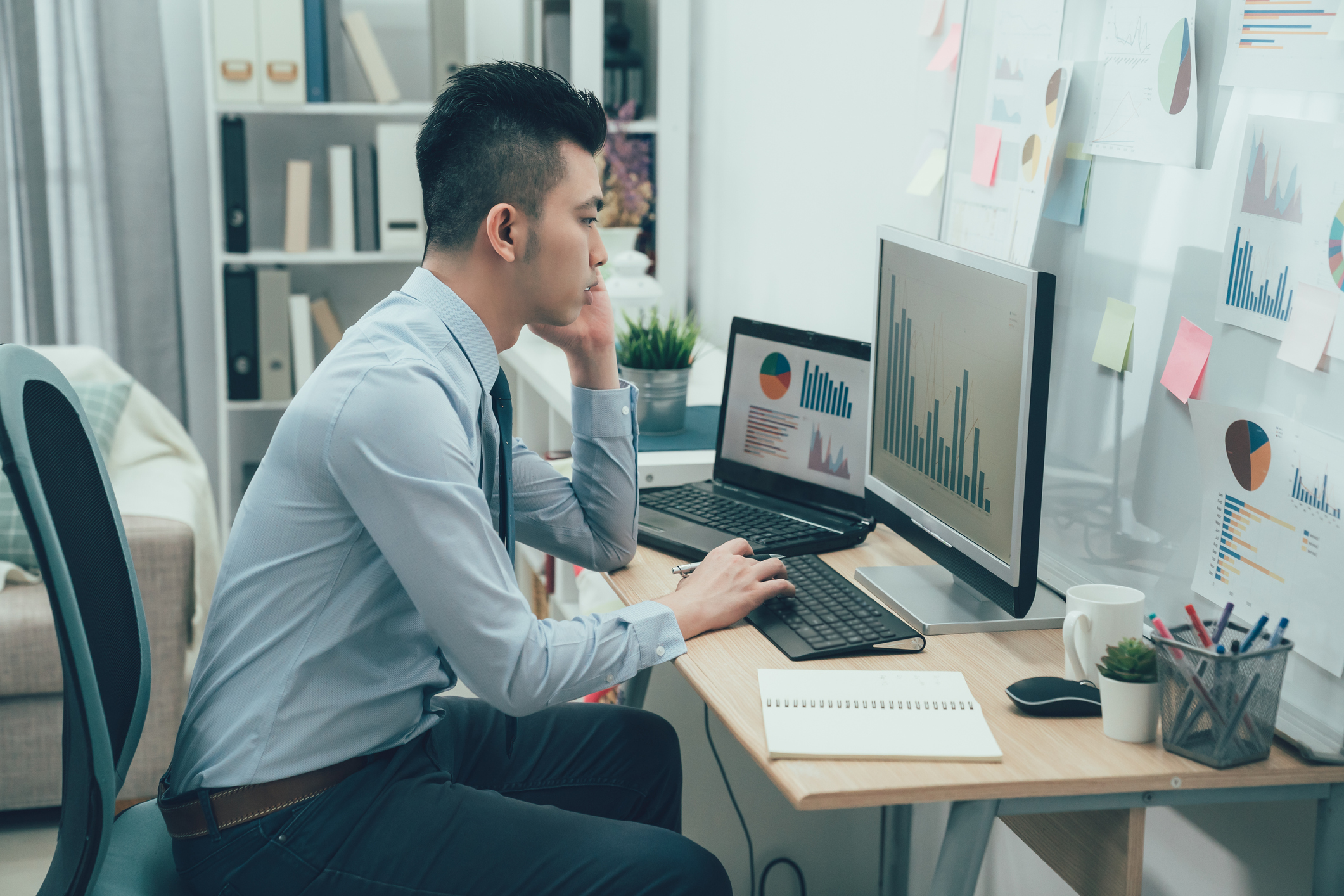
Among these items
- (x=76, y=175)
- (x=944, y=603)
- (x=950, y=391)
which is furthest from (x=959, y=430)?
(x=76, y=175)

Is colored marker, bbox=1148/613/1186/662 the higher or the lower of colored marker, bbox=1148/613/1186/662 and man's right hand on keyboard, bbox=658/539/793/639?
the higher

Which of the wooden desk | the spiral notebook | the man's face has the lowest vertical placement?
the wooden desk

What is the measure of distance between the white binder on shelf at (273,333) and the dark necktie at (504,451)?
88.6 inches

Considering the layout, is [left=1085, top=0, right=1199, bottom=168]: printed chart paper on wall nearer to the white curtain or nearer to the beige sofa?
the beige sofa

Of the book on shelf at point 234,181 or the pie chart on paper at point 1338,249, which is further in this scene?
the book on shelf at point 234,181

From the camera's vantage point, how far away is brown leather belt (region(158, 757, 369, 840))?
1.09m

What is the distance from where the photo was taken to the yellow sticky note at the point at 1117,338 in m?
1.30

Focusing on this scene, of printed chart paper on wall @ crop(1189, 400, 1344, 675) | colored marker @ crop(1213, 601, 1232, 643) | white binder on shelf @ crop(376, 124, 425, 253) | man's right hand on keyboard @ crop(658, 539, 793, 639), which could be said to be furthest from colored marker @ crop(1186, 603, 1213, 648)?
white binder on shelf @ crop(376, 124, 425, 253)

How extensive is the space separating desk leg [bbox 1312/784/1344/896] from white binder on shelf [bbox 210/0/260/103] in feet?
9.86

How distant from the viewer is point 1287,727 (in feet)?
3.40

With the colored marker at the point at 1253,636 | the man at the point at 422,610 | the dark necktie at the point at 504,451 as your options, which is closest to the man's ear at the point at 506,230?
the man at the point at 422,610

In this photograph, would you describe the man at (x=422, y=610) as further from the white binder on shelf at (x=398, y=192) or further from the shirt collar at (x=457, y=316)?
the white binder on shelf at (x=398, y=192)

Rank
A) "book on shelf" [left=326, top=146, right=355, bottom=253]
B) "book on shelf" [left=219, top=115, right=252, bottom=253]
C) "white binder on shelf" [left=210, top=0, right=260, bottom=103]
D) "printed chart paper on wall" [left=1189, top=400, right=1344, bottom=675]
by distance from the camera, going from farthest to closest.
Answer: "book on shelf" [left=326, top=146, right=355, bottom=253], "book on shelf" [left=219, top=115, right=252, bottom=253], "white binder on shelf" [left=210, top=0, right=260, bottom=103], "printed chart paper on wall" [left=1189, top=400, right=1344, bottom=675]

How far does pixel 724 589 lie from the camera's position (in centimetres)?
130
